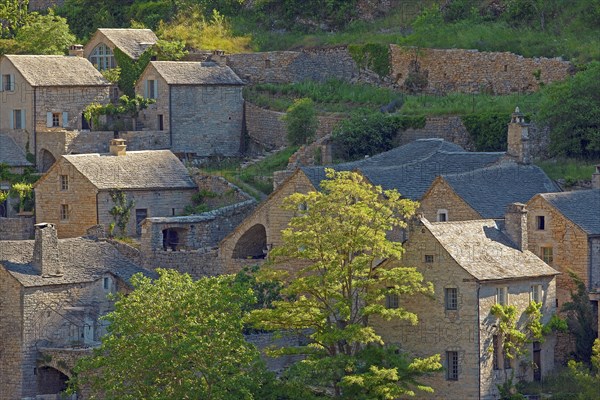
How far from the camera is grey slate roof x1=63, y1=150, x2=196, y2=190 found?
8994cm

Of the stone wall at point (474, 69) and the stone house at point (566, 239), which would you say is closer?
the stone house at point (566, 239)

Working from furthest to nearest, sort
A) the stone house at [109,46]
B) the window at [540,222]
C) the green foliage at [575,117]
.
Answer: the stone house at [109,46] → the green foliage at [575,117] → the window at [540,222]

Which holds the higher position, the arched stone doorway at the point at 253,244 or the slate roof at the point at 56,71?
the slate roof at the point at 56,71

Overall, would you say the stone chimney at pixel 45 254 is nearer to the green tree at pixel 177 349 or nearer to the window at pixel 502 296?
the green tree at pixel 177 349

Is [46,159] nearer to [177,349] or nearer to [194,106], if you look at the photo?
[194,106]

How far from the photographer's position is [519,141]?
8438cm

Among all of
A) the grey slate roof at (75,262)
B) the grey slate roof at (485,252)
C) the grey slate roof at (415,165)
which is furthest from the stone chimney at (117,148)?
the grey slate roof at (485,252)

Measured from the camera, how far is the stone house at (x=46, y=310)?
78.7 meters

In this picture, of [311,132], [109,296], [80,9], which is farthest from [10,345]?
[80,9]

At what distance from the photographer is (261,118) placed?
9919 centimetres

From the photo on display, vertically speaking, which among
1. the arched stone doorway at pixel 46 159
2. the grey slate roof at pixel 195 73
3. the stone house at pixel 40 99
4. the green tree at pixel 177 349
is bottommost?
the green tree at pixel 177 349

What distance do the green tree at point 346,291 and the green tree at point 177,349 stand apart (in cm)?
122

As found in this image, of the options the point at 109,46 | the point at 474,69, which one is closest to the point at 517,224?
the point at 474,69

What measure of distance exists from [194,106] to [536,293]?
85.7 feet
